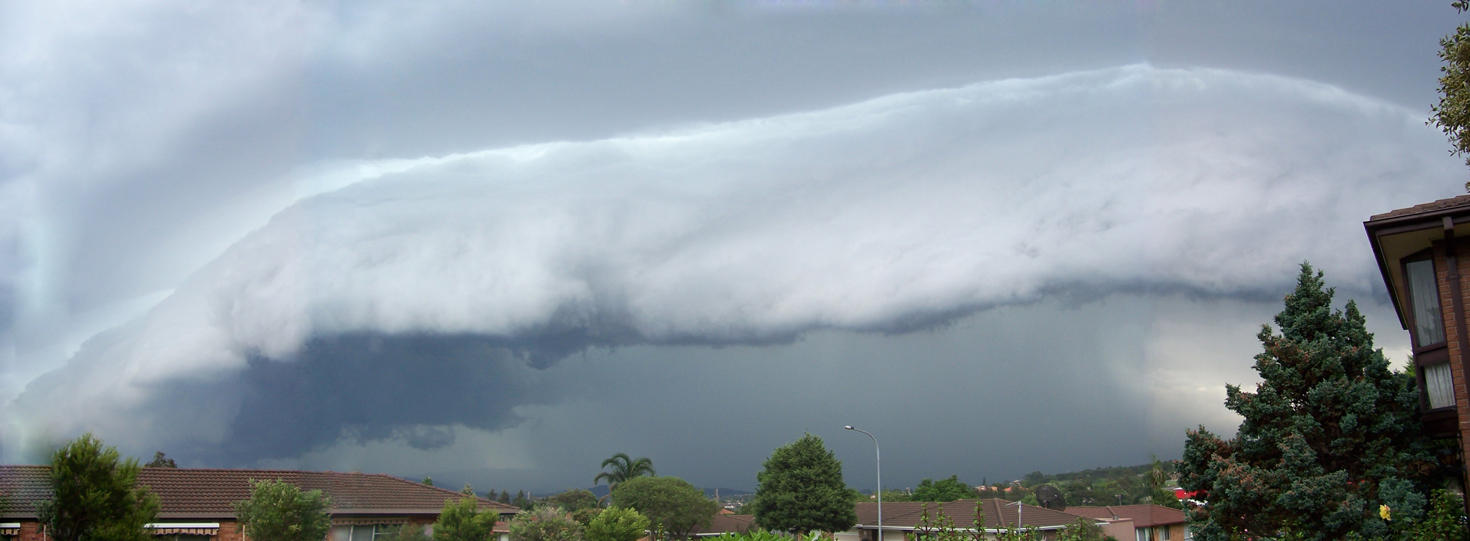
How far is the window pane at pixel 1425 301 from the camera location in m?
15.6

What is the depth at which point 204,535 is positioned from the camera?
2075cm

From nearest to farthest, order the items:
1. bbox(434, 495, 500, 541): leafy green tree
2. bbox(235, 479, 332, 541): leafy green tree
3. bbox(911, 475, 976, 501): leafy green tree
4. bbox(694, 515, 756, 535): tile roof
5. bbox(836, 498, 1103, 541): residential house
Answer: bbox(235, 479, 332, 541): leafy green tree
bbox(434, 495, 500, 541): leafy green tree
bbox(836, 498, 1103, 541): residential house
bbox(694, 515, 756, 535): tile roof
bbox(911, 475, 976, 501): leafy green tree

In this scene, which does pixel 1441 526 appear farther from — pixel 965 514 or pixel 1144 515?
pixel 1144 515

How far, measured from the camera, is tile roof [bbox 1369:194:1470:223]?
14.5 metres

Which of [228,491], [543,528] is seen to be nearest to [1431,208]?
[543,528]

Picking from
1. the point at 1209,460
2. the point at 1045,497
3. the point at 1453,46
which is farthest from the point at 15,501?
the point at 1045,497

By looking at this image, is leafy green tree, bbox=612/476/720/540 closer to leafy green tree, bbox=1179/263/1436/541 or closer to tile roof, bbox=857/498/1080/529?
tile roof, bbox=857/498/1080/529

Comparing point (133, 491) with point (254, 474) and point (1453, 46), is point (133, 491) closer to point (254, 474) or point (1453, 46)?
point (254, 474)

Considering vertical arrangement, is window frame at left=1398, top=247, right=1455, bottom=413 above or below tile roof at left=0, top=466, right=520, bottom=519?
above

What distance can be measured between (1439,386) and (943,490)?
A: 214 ft

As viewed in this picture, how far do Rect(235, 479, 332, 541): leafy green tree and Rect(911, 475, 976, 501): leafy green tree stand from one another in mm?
62364

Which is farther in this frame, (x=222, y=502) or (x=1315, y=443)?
(x=222, y=502)

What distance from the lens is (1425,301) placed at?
15.9 metres

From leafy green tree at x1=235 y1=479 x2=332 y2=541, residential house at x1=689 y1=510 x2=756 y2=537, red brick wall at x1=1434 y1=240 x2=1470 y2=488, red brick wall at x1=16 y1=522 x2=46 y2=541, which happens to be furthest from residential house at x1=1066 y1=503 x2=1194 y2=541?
red brick wall at x1=16 y1=522 x2=46 y2=541
